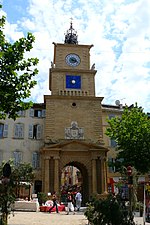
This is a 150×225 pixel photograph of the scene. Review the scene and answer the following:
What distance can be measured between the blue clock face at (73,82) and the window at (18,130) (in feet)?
27.2

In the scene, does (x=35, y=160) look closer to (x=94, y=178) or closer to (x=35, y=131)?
(x=35, y=131)

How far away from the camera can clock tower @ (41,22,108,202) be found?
35.4 metres

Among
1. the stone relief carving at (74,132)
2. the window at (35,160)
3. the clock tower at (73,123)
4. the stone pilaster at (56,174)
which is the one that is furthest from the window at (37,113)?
the stone pilaster at (56,174)

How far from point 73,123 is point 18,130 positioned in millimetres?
7103

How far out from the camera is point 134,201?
75.4ft

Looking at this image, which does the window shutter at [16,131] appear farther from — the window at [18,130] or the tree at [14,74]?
the tree at [14,74]

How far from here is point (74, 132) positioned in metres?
38.3

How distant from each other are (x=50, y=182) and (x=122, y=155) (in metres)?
9.27

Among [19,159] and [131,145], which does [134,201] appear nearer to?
[131,145]

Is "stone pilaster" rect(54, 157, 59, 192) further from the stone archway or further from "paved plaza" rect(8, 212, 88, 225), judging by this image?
"paved plaza" rect(8, 212, 88, 225)

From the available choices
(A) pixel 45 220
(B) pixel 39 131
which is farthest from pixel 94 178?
(A) pixel 45 220

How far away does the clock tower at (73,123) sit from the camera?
3538 centimetres

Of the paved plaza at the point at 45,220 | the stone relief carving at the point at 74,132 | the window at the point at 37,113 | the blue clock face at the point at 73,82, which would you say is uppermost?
the blue clock face at the point at 73,82

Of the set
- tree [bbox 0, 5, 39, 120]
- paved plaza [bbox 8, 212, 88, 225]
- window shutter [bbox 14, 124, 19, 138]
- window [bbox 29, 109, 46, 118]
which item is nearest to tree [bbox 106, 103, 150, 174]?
window [bbox 29, 109, 46, 118]
